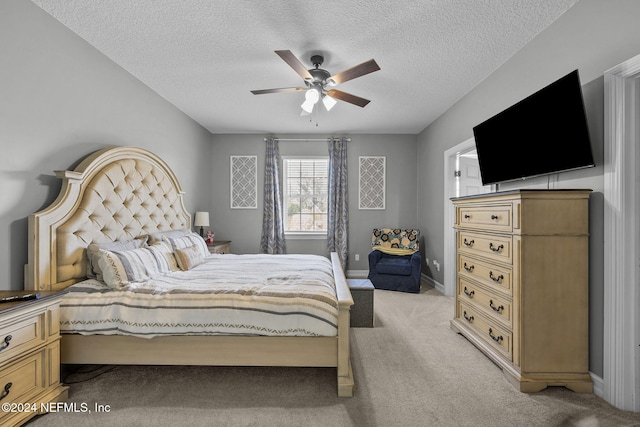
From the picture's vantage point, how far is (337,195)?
5480mm

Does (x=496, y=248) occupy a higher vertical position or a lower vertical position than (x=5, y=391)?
higher

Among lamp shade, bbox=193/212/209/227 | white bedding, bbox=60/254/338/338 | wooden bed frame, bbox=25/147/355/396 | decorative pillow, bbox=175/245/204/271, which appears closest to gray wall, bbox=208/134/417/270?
lamp shade, bbox=193/212/209/227

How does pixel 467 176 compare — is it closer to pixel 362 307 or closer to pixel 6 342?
pixel 362 307

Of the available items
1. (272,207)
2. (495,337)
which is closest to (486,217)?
(495,337)

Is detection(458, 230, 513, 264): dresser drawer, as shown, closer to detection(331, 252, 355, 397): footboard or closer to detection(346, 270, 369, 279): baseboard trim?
detection(331, 252, 355, 397): footboard

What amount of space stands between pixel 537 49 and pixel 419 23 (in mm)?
1049

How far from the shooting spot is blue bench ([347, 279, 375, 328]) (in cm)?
313

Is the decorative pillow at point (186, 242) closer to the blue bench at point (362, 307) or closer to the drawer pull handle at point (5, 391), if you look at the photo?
the drawer pull handle at point (5, 391)

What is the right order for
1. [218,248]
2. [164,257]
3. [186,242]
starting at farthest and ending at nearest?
[218,248]
[186,242]
[164,257]

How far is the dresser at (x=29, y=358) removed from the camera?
1.54 m

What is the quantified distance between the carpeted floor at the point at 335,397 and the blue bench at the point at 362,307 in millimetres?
545

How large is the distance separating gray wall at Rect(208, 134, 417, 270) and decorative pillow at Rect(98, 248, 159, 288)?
9.79 ft

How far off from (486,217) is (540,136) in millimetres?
706

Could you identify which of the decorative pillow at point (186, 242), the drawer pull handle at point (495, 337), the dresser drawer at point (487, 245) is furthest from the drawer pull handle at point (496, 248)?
the decorative pillow at point (186, 242)
